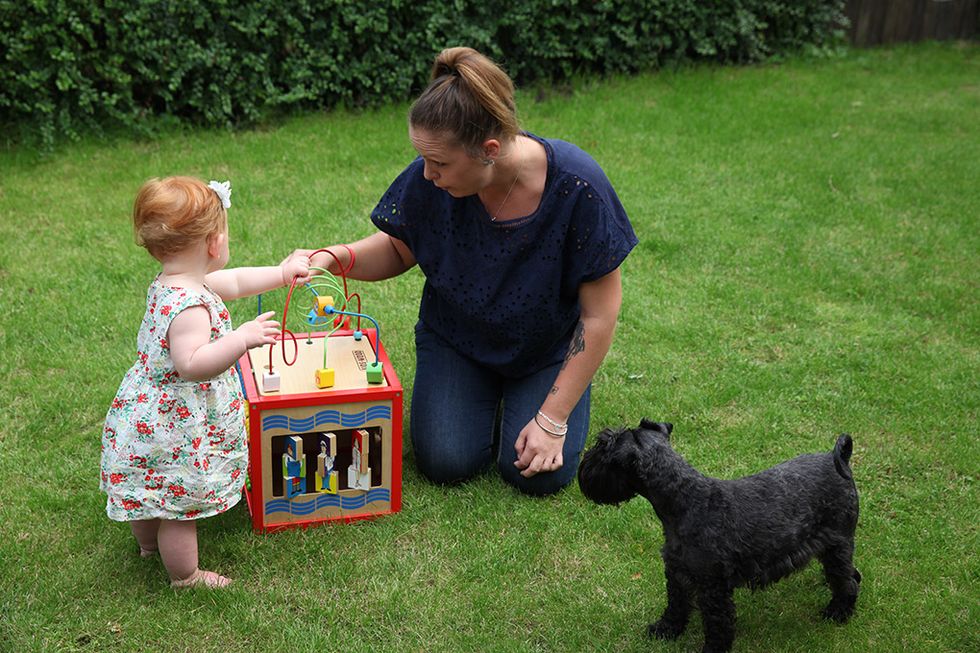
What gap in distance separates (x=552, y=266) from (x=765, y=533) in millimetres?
1119

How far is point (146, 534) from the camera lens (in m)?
3.07

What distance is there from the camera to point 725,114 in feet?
23.7

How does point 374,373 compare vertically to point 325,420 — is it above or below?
above

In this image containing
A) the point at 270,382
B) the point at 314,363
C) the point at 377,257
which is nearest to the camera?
the point at 270,382

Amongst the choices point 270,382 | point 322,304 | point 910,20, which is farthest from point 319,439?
point 910,20

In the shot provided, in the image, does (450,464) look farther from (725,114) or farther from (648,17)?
(648,17)

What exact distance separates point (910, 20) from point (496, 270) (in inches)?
289

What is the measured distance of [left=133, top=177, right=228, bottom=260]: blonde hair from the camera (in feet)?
8.92

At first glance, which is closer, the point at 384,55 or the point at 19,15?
the point at 19,15

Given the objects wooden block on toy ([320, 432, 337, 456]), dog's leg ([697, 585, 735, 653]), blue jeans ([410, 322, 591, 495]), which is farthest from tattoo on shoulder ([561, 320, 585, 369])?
dog's leg ([697, 585, 735, 653])

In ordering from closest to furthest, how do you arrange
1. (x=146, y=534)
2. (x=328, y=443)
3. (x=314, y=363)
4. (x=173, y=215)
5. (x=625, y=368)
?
(x=173, y=215) → (x=146, y=534) → (x=328, y=443) → (x=314, y=363) → (x=625, y=368)

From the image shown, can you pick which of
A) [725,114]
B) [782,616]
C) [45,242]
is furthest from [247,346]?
[725,114]

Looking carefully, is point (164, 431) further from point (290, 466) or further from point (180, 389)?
point (290, 466)

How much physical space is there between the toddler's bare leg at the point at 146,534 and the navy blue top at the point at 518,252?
1.22m
